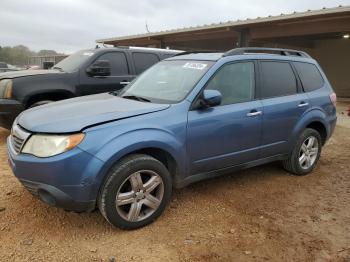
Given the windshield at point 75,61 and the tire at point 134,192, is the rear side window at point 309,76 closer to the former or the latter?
the tire at point 134,192

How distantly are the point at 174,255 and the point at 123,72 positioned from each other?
498 centimetres

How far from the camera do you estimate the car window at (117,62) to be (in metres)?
7.33

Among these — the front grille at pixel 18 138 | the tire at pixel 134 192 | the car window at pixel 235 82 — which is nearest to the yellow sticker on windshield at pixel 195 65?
the car window at pixel 235 82

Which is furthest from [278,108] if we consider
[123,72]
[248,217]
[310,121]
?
[123,72]

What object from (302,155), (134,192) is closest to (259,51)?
(302,155)

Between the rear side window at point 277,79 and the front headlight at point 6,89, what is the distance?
4.14 m

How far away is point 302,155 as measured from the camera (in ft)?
17.2

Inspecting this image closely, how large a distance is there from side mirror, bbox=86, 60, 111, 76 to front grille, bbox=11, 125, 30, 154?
3339 mm

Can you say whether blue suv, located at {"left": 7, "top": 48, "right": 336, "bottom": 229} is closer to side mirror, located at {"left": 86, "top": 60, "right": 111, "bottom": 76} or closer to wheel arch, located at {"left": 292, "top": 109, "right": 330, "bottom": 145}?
wheel arch, located at {"left": 292, "top": 109, "right": 330, "bottom": 145}

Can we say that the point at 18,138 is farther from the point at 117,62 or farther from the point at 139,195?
the point at 117,62

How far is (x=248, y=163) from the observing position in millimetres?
4441

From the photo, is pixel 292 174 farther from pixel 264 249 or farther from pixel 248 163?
pixel 264 249

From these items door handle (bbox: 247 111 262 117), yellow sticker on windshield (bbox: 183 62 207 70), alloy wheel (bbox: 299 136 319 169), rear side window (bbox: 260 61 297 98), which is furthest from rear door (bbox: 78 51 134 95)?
alloy wheel (bbox: 299 136 319 169)

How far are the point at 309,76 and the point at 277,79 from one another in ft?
2.64
